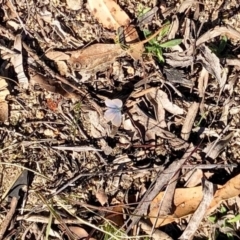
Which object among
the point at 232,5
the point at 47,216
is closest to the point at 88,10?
the point at 232,5

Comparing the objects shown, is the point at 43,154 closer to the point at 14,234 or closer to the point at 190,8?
the point at 14,234

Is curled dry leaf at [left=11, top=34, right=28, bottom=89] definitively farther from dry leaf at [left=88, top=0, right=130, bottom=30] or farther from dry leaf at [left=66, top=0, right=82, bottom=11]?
dry leaf at [left=88, top=0, right=130, bottom=30]

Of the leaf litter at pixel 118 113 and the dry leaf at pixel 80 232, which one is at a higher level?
the leaf litter at pixel 118 113

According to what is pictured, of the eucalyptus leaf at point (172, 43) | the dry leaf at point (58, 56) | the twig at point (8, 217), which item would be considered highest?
the dry leaf at point (58, 56)

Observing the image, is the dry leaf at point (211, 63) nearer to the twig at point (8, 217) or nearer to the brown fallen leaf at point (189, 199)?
the brown fallen leaf at point (189, 199)

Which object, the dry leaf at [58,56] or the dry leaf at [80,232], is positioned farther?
the dry leaf at [58,56]

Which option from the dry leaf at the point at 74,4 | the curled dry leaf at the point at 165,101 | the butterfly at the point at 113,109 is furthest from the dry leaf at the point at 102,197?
the dry leaf at the point at 74,4

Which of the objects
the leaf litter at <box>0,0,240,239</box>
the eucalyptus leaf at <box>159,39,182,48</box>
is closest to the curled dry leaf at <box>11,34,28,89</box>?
the leaf litter at <box>0,0,240,239</box>

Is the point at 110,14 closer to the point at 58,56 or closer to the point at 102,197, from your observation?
the point at 58,56
